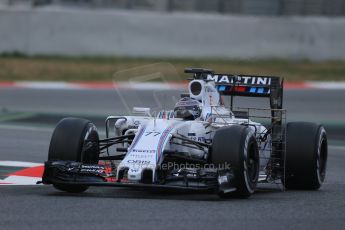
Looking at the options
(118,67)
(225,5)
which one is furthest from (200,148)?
(225,5)

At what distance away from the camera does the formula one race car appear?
9469 millimetres

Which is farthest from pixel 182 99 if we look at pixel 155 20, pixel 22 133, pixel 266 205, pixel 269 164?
pixel 155 20

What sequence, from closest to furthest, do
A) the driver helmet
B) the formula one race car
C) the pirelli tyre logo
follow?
1. the formula one race car
2. the driver helmet
3. the pirelli tyre logo

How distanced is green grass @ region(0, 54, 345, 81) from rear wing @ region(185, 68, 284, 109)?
512 inches

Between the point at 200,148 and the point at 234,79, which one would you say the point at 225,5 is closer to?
the point at 234,79

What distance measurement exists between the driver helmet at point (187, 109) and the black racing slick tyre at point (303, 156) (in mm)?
1139

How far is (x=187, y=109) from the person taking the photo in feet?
34.8

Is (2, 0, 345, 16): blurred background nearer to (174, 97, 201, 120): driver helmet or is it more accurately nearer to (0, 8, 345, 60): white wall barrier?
(0, 8, 345, 60): white wall barrier

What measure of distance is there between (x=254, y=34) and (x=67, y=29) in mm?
5238

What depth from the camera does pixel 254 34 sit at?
27.1 meters

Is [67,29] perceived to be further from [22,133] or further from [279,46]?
[22,133]

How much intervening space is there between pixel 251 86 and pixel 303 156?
1.21 meters

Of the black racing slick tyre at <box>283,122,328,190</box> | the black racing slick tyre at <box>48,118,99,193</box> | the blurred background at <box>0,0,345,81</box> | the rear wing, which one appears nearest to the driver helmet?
the rear wing

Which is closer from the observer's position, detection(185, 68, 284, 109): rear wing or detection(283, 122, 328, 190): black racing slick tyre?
detection(283, 122, 328, 190): black racing slick tyre
